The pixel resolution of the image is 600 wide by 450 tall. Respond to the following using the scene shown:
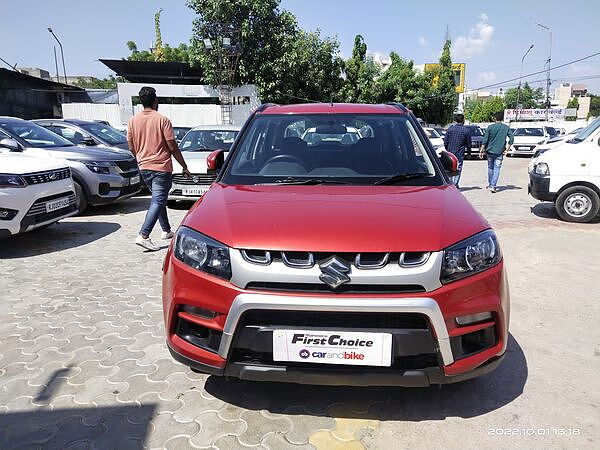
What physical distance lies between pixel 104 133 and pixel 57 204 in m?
4.53

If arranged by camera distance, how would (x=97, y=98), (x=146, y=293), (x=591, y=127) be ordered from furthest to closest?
1. (x=97, y=98)
2. (x=591, y=127)
3. (x=146, y=293)

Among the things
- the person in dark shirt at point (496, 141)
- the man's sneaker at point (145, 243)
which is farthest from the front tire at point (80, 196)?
the person in dark shirt at point (496, 141)

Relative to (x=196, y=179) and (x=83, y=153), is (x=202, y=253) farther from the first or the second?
(x=83, y=153)

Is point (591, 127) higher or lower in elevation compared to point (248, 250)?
higher

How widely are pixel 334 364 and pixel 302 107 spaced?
7.46 ft

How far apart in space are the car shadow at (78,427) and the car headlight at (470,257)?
1677 millimetres

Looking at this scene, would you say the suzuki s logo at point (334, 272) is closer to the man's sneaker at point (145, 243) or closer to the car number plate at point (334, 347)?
the car number plate at point (334, 347)

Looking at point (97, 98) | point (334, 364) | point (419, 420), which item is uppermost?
point (97, 98)

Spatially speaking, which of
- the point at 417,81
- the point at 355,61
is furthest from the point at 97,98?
the point at 417,81

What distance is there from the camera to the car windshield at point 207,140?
29.0 ft

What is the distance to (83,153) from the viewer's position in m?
7.49

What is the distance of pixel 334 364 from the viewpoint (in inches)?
79.9

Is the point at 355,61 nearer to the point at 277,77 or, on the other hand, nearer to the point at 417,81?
the point at 417,81

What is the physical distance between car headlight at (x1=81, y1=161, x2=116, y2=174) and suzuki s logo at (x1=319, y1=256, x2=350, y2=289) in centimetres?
660
